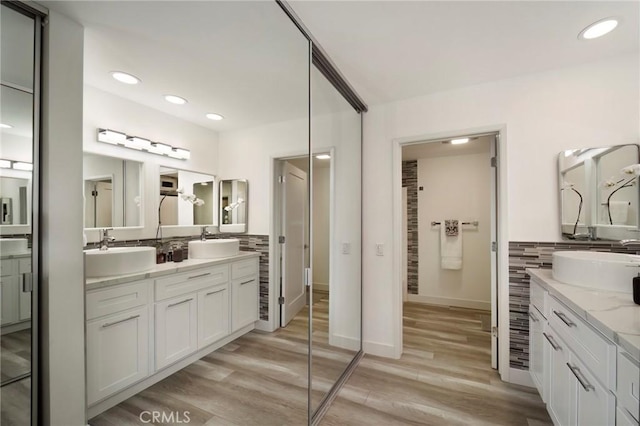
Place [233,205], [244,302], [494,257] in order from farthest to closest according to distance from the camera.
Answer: [494,257], [244,302], [233,205]

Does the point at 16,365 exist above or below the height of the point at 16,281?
below

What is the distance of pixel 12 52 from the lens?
0.57 meters

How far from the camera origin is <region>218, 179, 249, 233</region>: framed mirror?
1164 mm

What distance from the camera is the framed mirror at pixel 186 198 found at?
0.93 metres

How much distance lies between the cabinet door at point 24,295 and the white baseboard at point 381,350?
2.51 meters

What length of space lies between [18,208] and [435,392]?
8.09 ft

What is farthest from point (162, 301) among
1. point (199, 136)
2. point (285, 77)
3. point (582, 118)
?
point (582, 118)

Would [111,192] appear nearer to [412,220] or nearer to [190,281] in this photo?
[190,281]

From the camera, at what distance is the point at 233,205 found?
1215mm

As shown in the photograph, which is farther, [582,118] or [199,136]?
[582,118]

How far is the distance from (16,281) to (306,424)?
161 centimetres

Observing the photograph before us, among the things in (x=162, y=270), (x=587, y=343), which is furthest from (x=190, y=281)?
(x=587, y=343)

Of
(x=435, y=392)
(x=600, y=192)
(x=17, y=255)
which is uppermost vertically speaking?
(x=600, y=192)

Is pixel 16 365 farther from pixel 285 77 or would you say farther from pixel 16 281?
pixel 285 77
